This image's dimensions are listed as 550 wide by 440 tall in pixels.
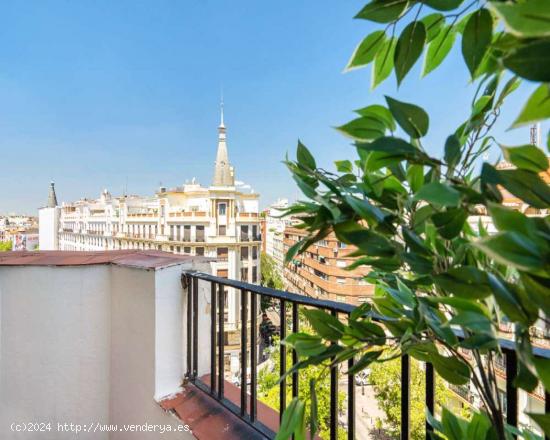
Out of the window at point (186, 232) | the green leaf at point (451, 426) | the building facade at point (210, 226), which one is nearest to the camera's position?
the green leaf at point (451, 426)

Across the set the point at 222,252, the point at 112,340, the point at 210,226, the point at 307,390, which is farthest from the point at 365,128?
the point at 222,252

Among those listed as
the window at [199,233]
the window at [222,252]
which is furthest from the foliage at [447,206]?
the window at [199,233]

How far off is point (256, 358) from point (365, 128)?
1.00m

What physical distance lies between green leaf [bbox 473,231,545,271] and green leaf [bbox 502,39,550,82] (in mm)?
Answer: 109

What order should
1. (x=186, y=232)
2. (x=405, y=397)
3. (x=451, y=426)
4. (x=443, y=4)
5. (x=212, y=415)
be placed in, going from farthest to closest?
(x=186, y=232), (x=212, y=415), (x=405, y=397), (x=451, y=426), (x=443, y=4)

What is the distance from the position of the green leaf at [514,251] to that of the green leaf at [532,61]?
4.3 inches

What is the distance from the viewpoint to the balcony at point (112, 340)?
1131 mm

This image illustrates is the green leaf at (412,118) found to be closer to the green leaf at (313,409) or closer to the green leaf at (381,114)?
the green leaf at (381,114)

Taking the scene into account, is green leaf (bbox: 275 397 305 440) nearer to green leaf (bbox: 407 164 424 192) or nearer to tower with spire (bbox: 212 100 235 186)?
green leaf (bbox: 407 164 424 192)

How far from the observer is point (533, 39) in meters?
0.22

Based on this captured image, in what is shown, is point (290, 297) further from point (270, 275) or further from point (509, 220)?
point (270, 275)

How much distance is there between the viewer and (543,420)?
27 cm

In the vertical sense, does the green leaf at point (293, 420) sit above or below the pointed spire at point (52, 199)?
below

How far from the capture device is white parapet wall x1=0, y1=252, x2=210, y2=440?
3.84 ft
